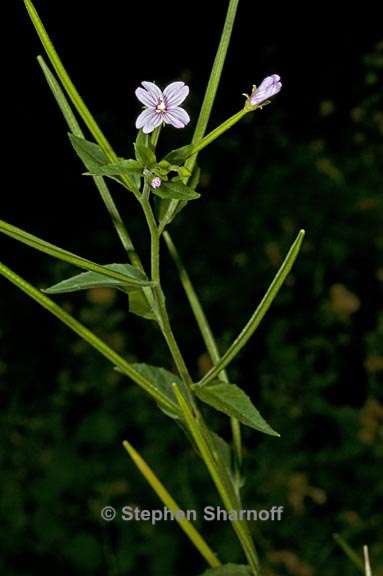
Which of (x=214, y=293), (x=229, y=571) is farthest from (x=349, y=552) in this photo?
(x=214, y=293)

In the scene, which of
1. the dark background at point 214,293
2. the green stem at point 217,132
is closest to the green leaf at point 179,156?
the green stem at point 217,132

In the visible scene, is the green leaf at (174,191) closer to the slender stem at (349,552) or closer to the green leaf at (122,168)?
the green leaf at (122,168)

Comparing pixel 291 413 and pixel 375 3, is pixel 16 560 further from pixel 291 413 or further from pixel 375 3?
pixel 375 3

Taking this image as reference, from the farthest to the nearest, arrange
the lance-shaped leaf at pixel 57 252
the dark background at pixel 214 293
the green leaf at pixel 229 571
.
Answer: the dark background at pixel 214 293 < the green leaf at pixel 229 571 < the lance-shaped leaf at pixel 57 252

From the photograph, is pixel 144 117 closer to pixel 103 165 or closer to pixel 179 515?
pixel 103 165

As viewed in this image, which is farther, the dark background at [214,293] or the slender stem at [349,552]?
the dark background at [214,293]

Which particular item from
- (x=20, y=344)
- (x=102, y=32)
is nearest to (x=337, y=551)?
(x=20, y=344)
